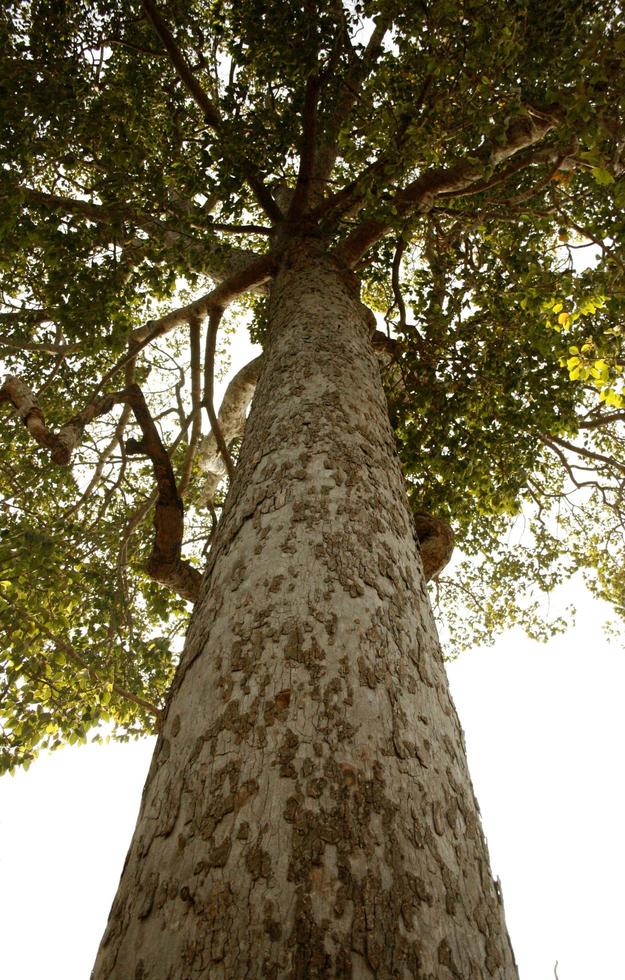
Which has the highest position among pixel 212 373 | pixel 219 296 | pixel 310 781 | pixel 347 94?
pixel 347 94

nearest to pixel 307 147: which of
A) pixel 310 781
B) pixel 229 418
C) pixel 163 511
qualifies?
pixel 163 511

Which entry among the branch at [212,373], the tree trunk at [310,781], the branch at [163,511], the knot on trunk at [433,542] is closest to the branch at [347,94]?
the branch at [212,373]

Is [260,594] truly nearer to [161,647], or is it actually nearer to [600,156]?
[600,156]

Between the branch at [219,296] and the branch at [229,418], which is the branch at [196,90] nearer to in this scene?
the branch at [219,296]

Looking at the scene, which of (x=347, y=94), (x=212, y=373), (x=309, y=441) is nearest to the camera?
(x=309, y=441)

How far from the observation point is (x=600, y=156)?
339 cm

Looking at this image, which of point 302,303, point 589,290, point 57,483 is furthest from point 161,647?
point 589,290

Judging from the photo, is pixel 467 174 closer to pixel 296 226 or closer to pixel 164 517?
pixel 296 226

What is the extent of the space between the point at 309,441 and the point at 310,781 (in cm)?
158

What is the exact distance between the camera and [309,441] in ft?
8.55

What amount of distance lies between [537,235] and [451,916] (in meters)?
5.88

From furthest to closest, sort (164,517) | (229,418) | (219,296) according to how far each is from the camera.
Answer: (229,418) < (219,296) < (164,517)

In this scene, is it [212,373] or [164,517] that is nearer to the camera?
[164,517]

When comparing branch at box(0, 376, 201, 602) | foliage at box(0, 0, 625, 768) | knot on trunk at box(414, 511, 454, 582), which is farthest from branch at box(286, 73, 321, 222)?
knot on trunk at box(414, 511, 454, 582)
